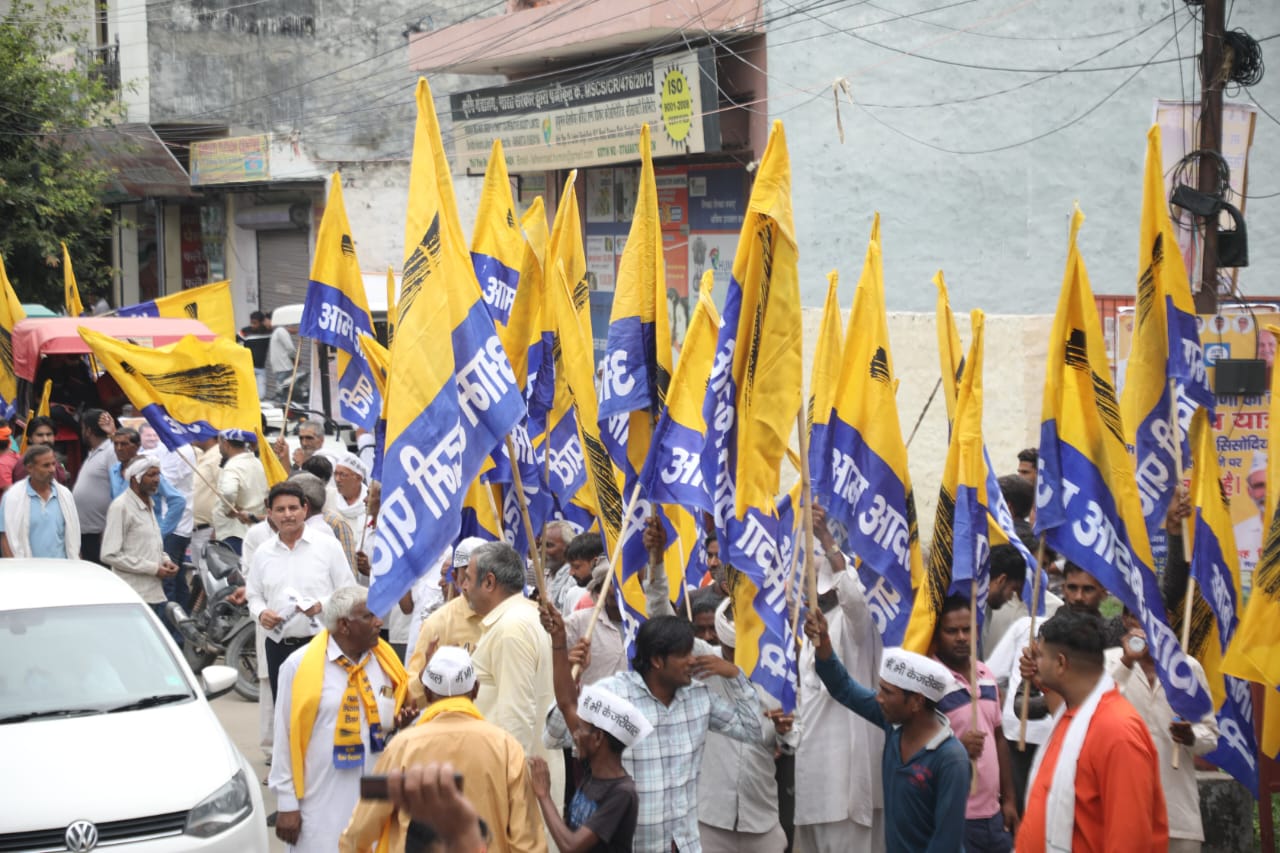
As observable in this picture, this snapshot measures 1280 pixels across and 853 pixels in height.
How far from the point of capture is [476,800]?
4961 mm

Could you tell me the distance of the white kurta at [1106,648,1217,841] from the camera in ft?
19.1

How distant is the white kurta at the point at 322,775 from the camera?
613cm

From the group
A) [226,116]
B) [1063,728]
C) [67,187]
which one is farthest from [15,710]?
[226,116]

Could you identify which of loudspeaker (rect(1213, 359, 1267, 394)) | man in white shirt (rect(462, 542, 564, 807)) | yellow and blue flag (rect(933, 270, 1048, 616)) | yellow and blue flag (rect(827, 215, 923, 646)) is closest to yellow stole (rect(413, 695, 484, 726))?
man in white shirt (rect(462, 542, 564, 807))

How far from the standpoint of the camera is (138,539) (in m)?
11.2

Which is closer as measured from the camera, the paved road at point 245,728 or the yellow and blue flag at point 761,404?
the yellow and blue flag at point 761,404

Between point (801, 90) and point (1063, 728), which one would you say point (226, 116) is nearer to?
point (801, 90)

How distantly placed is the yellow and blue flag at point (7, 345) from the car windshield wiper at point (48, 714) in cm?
900

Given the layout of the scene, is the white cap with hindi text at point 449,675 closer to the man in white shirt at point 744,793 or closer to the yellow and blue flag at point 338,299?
the man in white shirt at point 744,793

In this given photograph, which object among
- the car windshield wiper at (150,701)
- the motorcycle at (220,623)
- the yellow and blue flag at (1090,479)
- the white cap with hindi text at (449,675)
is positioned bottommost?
the motorcycle at (220,623)

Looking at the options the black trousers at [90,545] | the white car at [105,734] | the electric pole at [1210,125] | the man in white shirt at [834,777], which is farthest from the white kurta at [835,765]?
the black trousers at [90,545]

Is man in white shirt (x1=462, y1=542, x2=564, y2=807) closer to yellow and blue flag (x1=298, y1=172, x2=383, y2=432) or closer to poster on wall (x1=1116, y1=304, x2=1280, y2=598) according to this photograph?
yellow and blue flag (x1=298, y1=172, x2=383, y2=432)

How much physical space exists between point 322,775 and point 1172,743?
11.3 ft

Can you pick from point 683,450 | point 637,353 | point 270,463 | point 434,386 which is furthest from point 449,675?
point 270,463
